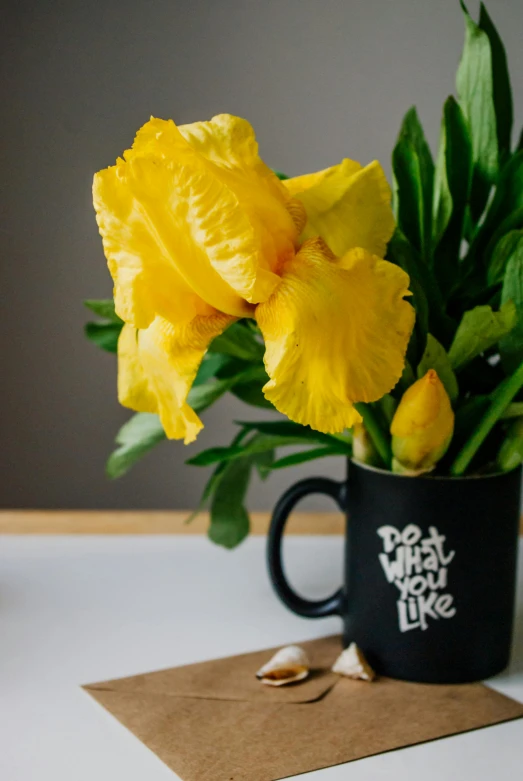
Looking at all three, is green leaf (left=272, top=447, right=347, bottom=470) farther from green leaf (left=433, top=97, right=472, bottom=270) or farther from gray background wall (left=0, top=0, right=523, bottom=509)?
gray background wall (left=0, top=0, right=523, bottom=509)

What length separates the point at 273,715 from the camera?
534 millimetres

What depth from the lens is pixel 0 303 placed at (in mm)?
1072

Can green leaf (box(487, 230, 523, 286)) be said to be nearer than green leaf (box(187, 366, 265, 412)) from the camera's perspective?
Yes

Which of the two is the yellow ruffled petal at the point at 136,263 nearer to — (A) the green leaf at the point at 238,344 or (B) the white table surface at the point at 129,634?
(A) the green leaf at the point at 238,344

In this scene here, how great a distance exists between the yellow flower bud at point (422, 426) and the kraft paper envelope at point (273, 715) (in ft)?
0.48

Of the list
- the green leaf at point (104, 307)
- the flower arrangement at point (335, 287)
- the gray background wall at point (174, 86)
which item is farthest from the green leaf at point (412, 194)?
the gray background wall at point (174, 86)

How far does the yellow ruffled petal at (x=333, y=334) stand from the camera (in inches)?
17.7

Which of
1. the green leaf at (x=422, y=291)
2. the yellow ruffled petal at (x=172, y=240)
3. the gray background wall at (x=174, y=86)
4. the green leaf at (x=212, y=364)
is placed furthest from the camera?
the gray background wall at (x=174, y=86)

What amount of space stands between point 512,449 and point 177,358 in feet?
0.73

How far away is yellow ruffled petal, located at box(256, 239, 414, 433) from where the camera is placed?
450mm

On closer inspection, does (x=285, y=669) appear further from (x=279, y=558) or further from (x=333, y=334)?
(x=333, y=334)

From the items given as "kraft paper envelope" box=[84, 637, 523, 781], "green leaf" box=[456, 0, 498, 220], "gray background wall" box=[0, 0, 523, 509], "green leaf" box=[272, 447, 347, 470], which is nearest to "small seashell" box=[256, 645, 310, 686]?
"kraft paper envelope" box=[84, 637, 523, 781]

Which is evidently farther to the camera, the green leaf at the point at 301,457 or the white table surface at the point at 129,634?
the green leaf at the point at 301,457

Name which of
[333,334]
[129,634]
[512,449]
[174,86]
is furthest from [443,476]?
[174,86]
